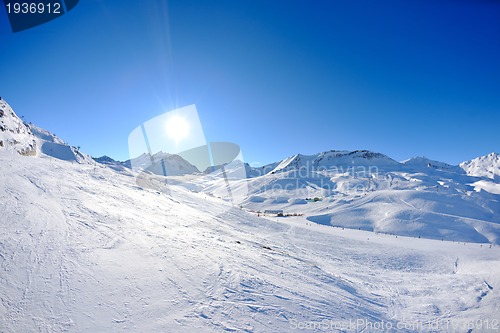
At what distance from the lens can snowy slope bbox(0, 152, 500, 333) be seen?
5.46 m

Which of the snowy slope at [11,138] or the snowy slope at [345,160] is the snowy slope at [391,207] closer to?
the snowy slope at [11,138]

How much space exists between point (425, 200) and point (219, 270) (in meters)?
45.7

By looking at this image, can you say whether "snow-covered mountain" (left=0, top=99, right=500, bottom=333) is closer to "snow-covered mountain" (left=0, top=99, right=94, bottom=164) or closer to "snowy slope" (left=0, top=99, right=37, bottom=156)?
"snowy slope" (left=0, top=99, right=37, bottom=156)

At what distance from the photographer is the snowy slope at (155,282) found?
17.9 feet

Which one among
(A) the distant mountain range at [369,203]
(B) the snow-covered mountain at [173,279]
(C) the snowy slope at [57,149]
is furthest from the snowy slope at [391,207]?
(C) the snowy slope at [57,149]

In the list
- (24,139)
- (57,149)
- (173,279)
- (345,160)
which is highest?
(345,160)

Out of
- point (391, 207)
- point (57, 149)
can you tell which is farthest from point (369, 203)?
point (57, 149)

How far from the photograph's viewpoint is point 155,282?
273 inches

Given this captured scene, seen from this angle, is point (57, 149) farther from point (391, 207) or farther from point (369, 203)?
point (391, 207)

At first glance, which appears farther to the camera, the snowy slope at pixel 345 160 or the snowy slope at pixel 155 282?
the snowy slope at pixel 345 160

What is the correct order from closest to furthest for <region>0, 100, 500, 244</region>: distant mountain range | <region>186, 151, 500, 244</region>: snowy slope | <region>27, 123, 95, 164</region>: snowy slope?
<region>0, 100, 500, 244</region>: distant mountain range
<region>186, 151, 500, 244</region>: snowy slope
<region>27, 123, 95, 164</region>: snowy slope

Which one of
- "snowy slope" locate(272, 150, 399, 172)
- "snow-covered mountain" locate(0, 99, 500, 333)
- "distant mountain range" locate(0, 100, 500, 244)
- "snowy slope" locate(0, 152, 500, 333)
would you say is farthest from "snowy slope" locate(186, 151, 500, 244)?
"snowy slope" locate(272, 150, 399, 172)

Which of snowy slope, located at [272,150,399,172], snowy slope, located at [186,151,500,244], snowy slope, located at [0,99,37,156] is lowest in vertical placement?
snowy slope, located at [186,151,500,244]

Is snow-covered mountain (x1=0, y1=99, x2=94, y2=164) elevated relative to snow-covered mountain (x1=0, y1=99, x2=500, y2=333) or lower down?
elevated
